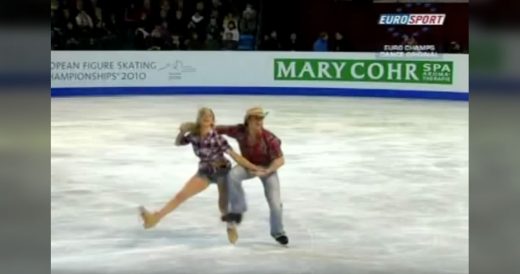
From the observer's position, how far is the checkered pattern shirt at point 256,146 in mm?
3291

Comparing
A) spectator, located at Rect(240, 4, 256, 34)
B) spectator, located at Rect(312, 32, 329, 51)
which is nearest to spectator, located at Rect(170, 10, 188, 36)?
spectator, located at Rect(240, 4, 256, 34)

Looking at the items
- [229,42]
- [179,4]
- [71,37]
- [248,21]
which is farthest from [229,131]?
[248,21]

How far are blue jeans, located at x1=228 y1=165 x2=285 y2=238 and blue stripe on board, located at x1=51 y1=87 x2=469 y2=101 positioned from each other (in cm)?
750

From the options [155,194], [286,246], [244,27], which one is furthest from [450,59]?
[286,246]

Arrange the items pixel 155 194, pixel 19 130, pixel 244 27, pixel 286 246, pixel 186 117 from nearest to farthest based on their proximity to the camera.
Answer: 1. pixel 19 130
2. pixel 286 246
3. pixel 155 194
4. pixel 186 117
5. pixel 244 27

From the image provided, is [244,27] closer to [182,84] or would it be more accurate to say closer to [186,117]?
[182,84]

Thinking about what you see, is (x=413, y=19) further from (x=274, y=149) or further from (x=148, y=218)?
(x=274, y=149)

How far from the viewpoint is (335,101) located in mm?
10469

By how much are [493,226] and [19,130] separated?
1.38 ft

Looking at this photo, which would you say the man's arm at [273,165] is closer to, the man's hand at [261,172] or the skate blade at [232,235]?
the man's hand at [261,172]

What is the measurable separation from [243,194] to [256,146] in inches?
10.5

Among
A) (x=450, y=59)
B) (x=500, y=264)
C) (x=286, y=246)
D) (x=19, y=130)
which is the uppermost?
(x=450, y=59)

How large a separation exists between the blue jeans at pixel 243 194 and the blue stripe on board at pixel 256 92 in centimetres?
750

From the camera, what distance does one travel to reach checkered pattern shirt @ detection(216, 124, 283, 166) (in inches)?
130
